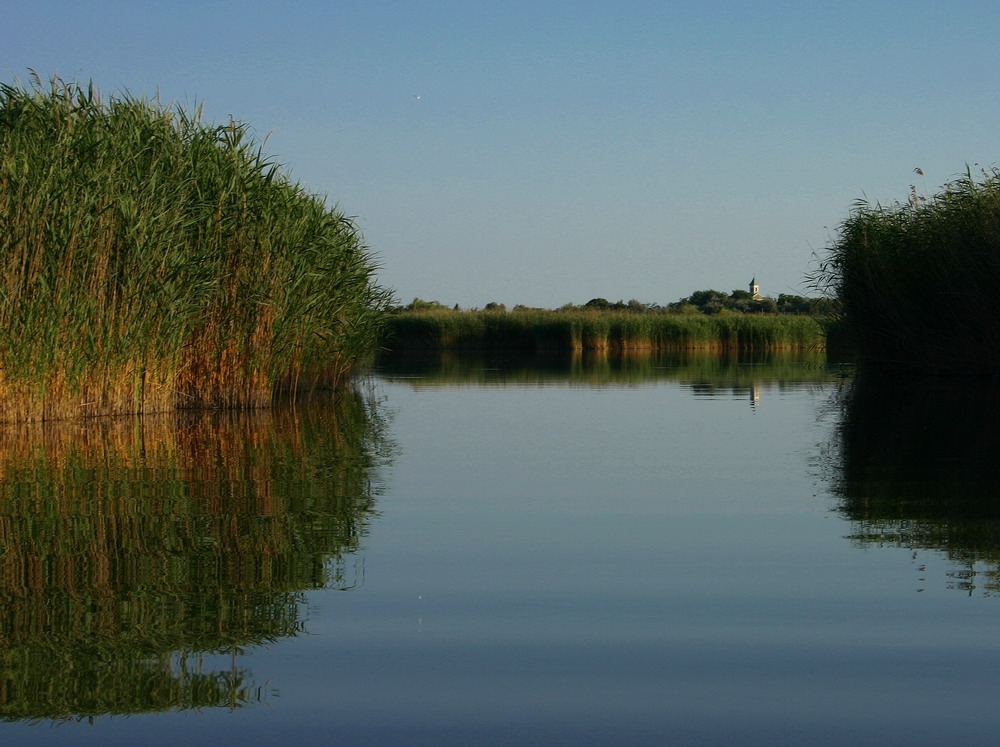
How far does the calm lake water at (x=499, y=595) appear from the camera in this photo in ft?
9.14

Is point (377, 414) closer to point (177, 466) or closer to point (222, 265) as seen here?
point (222, 265)

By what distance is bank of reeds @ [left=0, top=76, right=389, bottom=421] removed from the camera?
9.94 metres

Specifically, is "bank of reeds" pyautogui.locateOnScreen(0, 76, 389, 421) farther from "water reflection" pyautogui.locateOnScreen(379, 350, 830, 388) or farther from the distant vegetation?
the distant vegetation

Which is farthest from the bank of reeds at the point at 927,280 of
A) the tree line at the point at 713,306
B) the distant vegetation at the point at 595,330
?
the distant vegetation at the point at 595,330

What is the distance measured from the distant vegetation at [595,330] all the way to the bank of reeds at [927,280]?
1705 cm

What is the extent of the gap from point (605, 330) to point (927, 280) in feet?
64.8

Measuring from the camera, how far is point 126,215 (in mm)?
10742

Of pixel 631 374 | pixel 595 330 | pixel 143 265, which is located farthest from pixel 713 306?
pixel 143 265

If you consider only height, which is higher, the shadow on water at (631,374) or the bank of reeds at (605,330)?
the bank of reeds at (605,330)

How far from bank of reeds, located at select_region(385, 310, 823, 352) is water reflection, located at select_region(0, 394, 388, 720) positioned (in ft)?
93.4

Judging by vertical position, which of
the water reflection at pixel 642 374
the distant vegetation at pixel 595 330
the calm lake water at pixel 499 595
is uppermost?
→ the distant vegetation at pixel 595 330

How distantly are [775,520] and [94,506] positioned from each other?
3.41 meters

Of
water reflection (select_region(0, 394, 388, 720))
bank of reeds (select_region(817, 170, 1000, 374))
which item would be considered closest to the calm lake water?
water reflection (select_region(0, 394, 388, 720))

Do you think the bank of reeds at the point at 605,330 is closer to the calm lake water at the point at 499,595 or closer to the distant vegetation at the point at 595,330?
the distant vegetation at the point at 595,330
